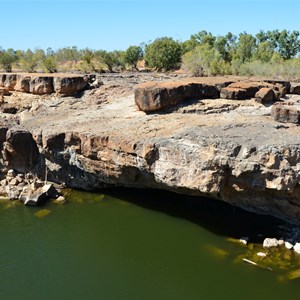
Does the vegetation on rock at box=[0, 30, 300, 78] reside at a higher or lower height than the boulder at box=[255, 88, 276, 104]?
higher

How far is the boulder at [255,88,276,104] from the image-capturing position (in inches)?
913

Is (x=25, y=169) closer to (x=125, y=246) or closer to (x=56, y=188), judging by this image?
(x=56, y=188)

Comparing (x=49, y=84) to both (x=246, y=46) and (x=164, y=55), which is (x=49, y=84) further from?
(x=246, y=46)

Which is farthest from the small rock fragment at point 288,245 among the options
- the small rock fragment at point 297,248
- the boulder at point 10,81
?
the boulder at point 10,81

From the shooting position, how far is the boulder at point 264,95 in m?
23.2

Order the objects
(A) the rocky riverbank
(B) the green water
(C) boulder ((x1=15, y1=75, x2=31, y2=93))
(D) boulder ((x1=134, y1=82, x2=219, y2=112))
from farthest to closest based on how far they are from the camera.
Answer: (C) boulder ((x1=15, y1=75, x2=31, y2=93)) → (D) boulder ((x1=134, y1=82, x2=219, y2=112)) → (A) the rocky riverbank → (B) the green water

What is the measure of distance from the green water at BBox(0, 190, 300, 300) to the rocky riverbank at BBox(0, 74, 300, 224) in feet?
5.61

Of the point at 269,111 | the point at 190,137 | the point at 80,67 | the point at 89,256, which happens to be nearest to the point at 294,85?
the point at 269,111

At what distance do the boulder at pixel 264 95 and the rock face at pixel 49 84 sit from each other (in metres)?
13.1

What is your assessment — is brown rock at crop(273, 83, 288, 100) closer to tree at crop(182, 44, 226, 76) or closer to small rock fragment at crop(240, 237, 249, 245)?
small rock fragment at crop(240, 237, 249, 245)

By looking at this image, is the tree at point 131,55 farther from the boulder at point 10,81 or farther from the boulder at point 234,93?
the boulder at point 234,93

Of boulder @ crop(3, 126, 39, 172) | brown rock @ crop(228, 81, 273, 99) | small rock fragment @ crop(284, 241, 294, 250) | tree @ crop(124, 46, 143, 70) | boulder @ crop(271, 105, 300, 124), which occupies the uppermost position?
tree @ crop(124, 46, 143, 70)

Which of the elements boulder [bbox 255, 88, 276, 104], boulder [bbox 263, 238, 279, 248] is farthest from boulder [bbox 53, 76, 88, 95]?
boulder [bbox 263, 238, 279, 248]

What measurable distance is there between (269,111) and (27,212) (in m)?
14.8
